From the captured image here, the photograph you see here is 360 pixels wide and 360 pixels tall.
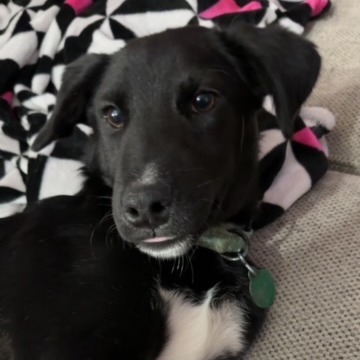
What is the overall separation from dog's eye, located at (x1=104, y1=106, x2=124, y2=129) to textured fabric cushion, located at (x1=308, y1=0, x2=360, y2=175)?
81 cm

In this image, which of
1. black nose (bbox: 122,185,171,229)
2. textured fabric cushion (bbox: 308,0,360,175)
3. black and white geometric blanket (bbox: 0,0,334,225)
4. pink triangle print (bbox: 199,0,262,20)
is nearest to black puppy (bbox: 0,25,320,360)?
black nose (bbox: 122,185,171,229)

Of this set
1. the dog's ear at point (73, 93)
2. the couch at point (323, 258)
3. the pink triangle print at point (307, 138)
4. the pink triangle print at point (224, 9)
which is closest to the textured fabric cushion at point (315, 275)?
the couch at point (323, 258)

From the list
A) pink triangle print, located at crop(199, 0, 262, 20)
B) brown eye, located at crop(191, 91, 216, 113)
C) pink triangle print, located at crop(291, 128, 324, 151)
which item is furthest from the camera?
pink triangle print, located at crop(199, 0, 262, 20)

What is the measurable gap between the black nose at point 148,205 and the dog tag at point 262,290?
0.36 meters

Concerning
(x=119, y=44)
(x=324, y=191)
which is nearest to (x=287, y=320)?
(x=324, y=191)

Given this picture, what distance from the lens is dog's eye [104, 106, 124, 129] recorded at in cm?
135

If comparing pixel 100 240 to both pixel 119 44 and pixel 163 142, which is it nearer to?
pixel 163 142

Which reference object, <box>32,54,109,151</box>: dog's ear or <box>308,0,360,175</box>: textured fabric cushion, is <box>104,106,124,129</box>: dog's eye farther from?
<box>308,0,360,175</box>: textured fabric cushion

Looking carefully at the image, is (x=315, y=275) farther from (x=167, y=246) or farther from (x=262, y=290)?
(x=167, y=246)

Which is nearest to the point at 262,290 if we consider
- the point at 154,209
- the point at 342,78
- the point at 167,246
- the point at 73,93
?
the point at 167,246

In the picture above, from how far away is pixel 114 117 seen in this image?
1362mm

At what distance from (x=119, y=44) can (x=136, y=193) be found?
103 centimetres

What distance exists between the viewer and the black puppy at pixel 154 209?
46.6 inches

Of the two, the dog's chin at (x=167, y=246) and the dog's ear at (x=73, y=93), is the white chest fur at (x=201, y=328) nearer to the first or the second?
the dog's chin at (x=167, y=246)
